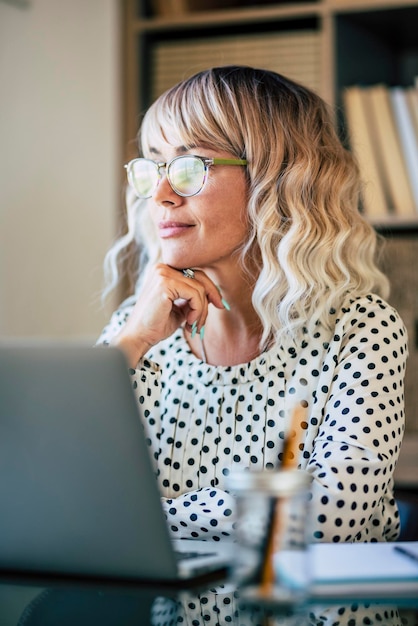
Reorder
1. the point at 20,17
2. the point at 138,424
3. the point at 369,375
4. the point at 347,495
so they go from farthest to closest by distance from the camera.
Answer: the point at 20,17, the point at 369,375, the point at 347,495, the point at 138,424

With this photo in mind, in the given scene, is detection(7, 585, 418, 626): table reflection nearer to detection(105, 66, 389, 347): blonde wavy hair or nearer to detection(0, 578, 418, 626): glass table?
detection(0, 578, 418, 626): glass table

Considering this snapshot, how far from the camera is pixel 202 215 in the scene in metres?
1.52

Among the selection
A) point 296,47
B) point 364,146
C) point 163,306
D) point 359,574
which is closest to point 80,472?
point 359,574

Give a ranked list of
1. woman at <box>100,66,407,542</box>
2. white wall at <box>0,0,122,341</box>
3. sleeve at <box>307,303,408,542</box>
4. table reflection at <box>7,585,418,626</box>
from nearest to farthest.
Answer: table reflection at <box>7,585,418,626</box>, sleeve at <box>307,303,408,542</box>, woman at <box>100,66,407,542</box>, white wall at <box>0,0,122,341</box>

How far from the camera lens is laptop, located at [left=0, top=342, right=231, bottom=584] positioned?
2.82 ft

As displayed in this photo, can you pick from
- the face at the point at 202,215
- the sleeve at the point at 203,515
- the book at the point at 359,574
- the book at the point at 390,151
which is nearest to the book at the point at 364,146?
the book at the point at 390,151

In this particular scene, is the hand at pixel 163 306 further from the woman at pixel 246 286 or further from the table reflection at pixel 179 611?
the table reflection at pixel 179 611

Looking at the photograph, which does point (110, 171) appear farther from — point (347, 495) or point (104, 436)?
point (104, 436)

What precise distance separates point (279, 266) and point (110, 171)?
112cm

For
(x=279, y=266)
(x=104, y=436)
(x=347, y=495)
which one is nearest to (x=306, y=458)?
(x=347, y=495)

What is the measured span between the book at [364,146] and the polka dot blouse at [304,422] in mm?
841

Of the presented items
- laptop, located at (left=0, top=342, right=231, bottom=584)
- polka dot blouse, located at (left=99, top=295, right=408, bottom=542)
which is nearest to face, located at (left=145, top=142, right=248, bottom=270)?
polka dot blouse, located at (left=99, top=295, right=408, bottom=542)

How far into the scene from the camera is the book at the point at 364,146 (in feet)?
7.52

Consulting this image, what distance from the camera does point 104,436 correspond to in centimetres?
87
